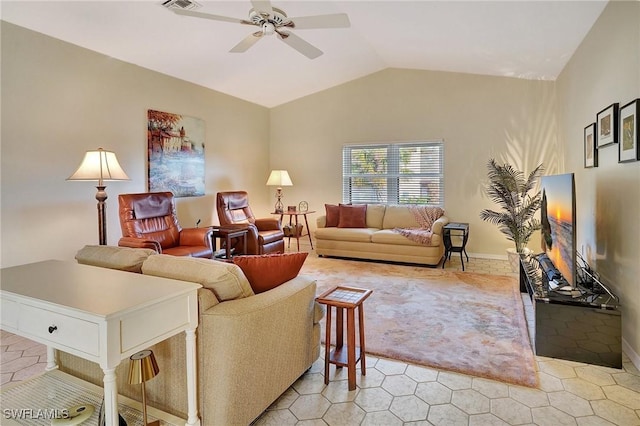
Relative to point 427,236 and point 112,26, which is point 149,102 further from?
point 427,236

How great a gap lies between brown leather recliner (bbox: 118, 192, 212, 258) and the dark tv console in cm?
327

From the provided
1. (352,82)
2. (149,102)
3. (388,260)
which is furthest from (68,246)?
(352,82)

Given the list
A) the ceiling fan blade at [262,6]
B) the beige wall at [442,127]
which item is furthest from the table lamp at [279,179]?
the ceiling fan blade at [262,6]

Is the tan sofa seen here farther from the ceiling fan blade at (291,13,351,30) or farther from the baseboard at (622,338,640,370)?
the ceiling fan blade at (291,13,351,30)

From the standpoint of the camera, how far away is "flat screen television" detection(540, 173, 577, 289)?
8.22 feet

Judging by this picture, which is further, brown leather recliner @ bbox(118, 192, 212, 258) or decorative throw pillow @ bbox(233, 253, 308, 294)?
brown leather recliner @ bbox(118, 192, 212, 258)

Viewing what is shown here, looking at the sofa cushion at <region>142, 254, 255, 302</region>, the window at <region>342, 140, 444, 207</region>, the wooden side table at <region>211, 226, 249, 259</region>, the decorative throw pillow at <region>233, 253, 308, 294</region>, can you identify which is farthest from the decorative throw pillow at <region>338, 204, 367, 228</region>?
the sofa cushion at <region>142, 254, 255, 302</region>

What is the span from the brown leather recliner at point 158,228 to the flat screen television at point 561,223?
340 centimetres

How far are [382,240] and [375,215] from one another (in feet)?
2.50

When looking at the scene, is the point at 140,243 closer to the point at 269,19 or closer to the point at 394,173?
the point at 269,19

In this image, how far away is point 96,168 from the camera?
356cm

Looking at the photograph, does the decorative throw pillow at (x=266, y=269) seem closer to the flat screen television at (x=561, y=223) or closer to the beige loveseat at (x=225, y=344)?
the beige loveseat at (x=225, y=344)

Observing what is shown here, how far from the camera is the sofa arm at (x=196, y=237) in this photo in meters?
4.40

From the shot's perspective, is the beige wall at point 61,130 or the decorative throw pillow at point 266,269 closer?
the decorative throw pillow at point 266,269
